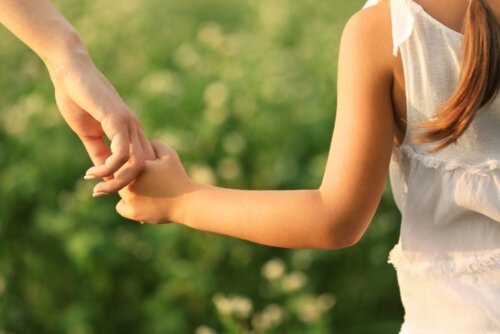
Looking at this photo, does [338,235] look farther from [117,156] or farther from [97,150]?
[97,150]

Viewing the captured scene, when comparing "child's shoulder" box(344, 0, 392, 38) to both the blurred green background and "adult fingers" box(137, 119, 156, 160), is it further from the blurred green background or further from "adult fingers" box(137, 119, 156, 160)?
the blurred green background

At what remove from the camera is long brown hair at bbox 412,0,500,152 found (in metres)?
1.08

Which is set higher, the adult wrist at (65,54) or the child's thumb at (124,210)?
the adult wrist at (65,54)

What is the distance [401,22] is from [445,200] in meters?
0.29

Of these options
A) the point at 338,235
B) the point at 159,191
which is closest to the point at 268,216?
the point at 338,235

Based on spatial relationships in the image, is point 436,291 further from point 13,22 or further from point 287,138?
point 287,138

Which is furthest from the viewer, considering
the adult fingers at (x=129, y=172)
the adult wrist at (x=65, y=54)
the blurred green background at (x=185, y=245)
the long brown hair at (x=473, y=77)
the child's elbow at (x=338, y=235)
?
the blurred green background at (x=185, y=245)

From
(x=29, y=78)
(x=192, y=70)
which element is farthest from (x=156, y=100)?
(x=29, y=78)

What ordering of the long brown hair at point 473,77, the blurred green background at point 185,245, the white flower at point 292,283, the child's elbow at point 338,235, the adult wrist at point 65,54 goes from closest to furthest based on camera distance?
the long brown hair at point 473,77 → the child's elbow at point 338,235 → the adult wrist at point 65,54 → the white flower at point 292,283 → the blurred green background at point 185,245

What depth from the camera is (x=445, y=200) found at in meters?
1.21

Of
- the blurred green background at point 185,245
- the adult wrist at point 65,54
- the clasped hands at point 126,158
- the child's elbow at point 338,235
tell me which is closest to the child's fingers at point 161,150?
the clasped hands at point 126,158

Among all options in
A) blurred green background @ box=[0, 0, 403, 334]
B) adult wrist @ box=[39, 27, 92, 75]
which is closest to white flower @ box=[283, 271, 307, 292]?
blurred green background @ box=[0, 0, 403, 334]

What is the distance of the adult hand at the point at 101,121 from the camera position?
132cm

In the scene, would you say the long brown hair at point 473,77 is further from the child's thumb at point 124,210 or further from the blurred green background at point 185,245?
the blurred green background at point 185,245
